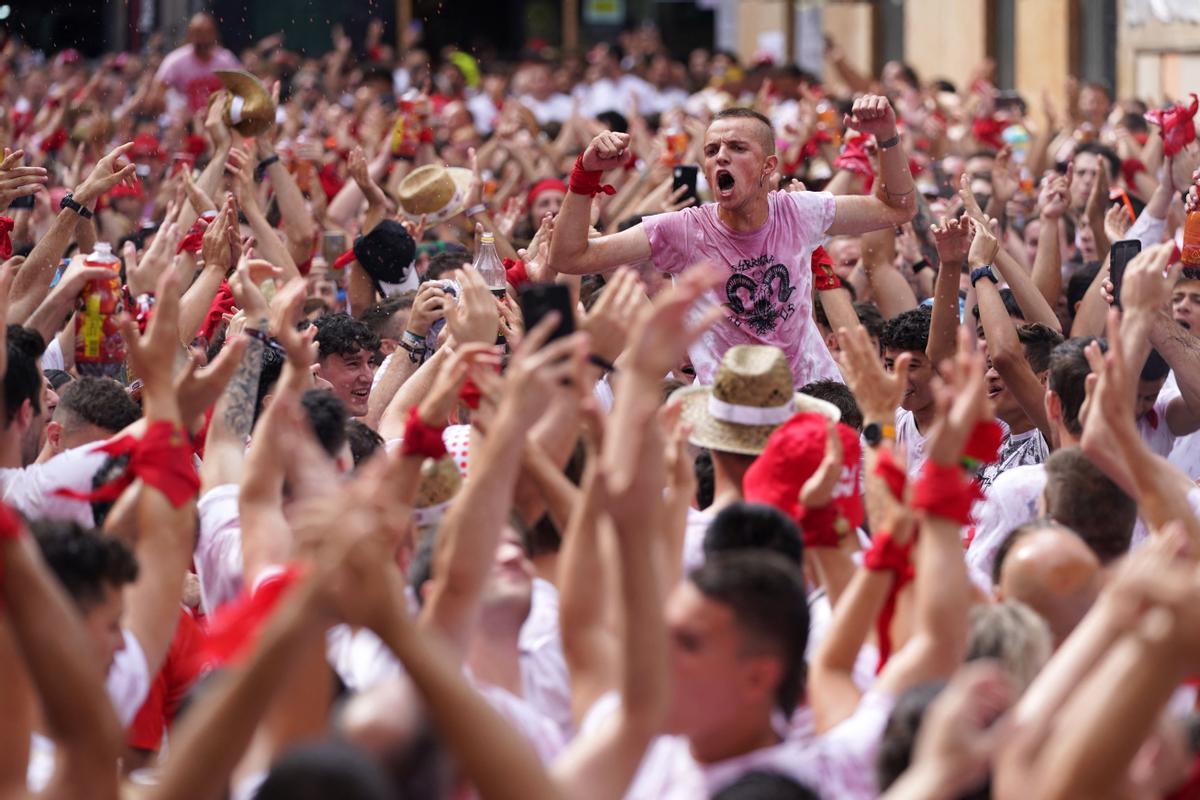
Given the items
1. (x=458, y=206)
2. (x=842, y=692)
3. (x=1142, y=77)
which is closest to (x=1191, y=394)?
(x=842, y=692)

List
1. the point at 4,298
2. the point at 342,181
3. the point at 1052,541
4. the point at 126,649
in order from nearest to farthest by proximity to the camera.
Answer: the point at 126,649, the point at 1052,541, the point at 4,298, the point at 342,181

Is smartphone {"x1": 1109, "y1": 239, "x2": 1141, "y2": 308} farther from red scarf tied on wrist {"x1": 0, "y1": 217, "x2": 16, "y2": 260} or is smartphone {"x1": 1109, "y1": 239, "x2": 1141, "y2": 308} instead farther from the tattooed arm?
red scarf tied on wrist {"x1": 0, "y1": 217, "x2": 16, "y2": 260}

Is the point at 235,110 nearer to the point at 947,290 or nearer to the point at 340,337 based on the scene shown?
the point at 340,337

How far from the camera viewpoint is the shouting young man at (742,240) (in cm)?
647

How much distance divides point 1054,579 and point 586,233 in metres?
2.82

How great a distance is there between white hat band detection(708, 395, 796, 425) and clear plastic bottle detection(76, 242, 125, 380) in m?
3.00

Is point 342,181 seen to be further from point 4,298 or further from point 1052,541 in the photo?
point 1052,541

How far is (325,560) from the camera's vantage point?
261cm

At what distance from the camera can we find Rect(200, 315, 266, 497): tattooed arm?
194 inches

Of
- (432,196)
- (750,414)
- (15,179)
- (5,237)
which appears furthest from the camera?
(432,196)

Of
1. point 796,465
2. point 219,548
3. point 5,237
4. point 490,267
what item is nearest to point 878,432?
point 796,465

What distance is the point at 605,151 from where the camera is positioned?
628cm

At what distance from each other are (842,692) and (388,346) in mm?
4091

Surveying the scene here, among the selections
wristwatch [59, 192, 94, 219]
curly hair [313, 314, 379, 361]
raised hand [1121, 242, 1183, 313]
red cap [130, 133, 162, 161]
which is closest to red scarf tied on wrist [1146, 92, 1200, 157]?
curly hair [313, 314, 379, 361]
